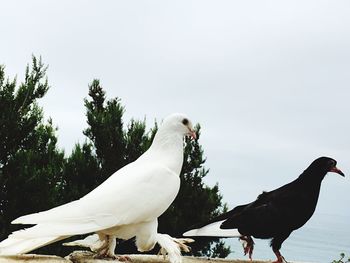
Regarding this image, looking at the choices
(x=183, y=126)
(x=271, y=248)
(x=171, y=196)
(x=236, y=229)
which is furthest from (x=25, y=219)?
(x=271, y=248)

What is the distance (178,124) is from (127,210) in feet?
2.77

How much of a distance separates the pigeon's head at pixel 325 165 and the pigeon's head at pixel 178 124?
1244 mm

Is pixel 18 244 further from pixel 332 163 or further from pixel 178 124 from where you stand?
pixel 332 163

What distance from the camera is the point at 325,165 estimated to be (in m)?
5.29

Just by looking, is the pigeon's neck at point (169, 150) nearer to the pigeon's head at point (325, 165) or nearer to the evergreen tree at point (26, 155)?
the pigeon's head at point (325, 165)

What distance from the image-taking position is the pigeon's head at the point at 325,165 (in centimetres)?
528

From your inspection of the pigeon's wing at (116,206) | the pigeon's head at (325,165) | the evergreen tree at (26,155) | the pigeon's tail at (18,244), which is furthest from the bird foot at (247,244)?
the evergreen tree at (26,155)

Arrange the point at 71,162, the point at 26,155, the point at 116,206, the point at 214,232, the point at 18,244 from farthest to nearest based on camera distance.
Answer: the point at 71,162 → the point at 26,155 → the point at 214,232 → the point at 116,206 → the point at 18,244

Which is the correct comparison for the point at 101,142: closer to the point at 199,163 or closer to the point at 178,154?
the point at 199,163

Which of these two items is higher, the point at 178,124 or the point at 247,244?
the point at 178,124

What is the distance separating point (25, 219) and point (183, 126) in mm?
1418

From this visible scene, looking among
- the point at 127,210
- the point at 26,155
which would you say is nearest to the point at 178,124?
the point at 127,210

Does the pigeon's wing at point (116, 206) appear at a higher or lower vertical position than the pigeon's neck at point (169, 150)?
lower

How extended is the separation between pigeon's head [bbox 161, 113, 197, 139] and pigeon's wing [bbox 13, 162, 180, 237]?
0.34 meters
